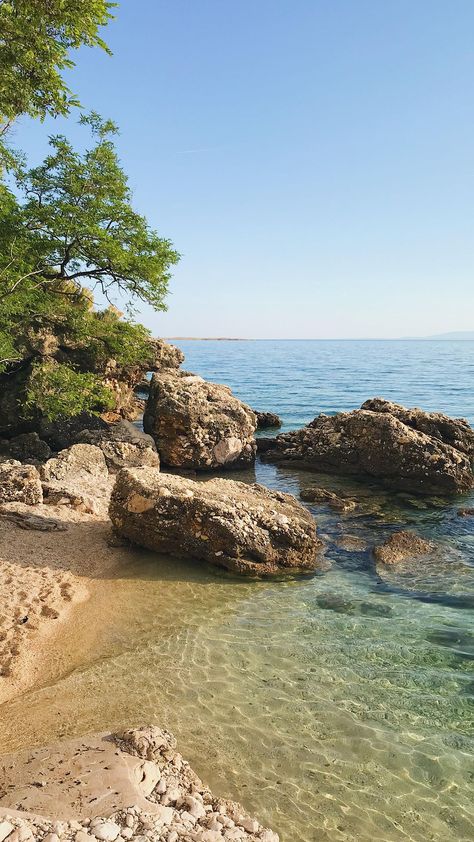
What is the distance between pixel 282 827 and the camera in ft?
14.3

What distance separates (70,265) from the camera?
57.1 feet

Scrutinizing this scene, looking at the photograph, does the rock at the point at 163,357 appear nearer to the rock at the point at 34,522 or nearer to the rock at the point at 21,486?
the rock at the point at 21,486

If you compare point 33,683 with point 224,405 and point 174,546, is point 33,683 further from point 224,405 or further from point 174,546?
point 224,405

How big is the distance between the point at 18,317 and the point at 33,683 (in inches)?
497

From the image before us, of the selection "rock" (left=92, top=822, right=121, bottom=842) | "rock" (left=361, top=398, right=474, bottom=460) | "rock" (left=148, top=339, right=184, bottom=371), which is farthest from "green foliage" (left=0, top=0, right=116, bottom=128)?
"rock" (left=148, top=339, right=184, bottom=371)

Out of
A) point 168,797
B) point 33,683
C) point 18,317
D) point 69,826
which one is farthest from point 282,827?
point 18,317

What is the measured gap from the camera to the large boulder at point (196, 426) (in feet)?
54.6

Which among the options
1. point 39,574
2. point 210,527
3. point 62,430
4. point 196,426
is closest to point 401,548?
point 210,527

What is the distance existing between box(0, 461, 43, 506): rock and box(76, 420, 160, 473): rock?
2963mm

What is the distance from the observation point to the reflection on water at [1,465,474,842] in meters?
4.70

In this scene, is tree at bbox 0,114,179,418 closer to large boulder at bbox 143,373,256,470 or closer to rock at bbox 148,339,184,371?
large boulder at bbox 143,373,256,470

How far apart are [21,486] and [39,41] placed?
8.66 m

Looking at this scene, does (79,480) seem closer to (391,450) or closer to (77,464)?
(77,464)

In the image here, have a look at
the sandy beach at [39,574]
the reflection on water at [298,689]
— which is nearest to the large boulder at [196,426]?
the sandy beach at [39,574]
